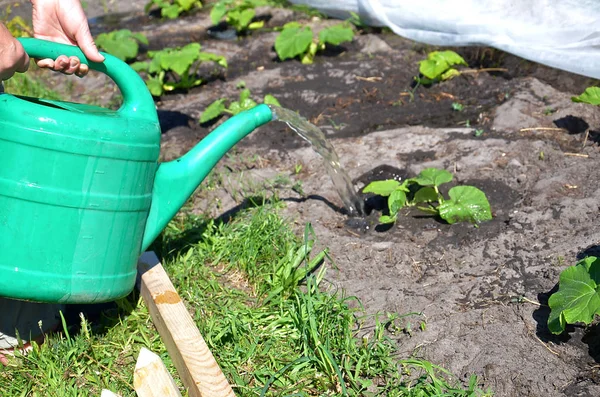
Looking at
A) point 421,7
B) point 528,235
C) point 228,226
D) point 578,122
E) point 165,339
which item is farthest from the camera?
point 421,7

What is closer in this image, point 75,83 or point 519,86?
point 519,86

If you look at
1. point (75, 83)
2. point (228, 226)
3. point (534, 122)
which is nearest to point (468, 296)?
point (228, 226)

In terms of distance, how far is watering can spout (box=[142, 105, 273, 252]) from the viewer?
2.12 m

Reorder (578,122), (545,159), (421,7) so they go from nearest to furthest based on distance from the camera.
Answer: (545,159) → (578,122) → (421,7)

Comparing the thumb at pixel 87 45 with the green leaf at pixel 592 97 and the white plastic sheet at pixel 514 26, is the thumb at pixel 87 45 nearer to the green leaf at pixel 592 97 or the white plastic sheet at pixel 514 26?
the green leaf at pixel 592 97

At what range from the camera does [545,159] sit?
9.50ft

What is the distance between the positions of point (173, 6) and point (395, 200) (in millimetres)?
2835

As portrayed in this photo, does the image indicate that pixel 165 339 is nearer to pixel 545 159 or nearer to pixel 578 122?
pixel 545 159

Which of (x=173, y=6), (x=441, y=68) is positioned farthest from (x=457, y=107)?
(x=173, y=6)

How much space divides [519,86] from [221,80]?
4.99ft

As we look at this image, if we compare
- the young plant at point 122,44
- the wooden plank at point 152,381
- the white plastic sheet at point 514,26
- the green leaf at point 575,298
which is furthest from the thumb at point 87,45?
the white plastic sheet at point 514,26

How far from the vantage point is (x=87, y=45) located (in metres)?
2.08

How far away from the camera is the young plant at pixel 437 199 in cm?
256

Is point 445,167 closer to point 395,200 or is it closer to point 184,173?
point 395,200
